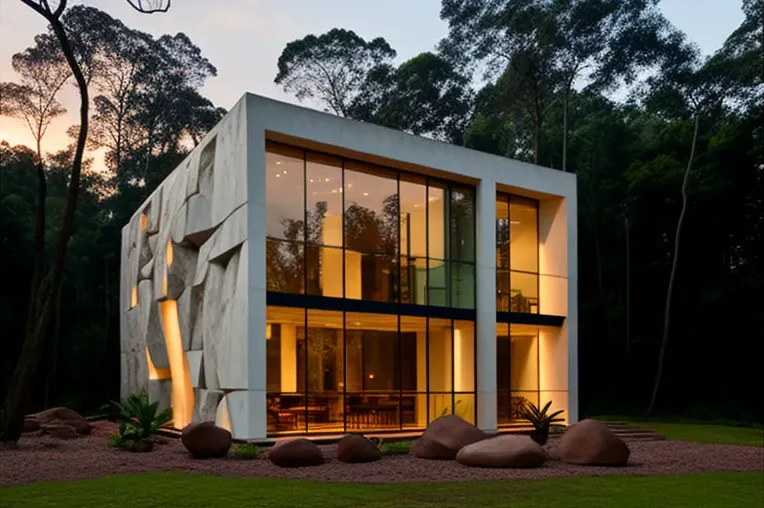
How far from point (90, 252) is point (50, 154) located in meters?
7.92

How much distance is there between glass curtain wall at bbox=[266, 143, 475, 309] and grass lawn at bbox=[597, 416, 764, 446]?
22.1 ft

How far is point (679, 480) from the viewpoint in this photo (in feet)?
39.7

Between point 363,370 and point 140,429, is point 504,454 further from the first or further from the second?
point 140,429

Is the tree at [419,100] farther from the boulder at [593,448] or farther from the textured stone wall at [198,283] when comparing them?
the boulder at [593,448]

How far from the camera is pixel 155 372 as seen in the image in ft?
77.9

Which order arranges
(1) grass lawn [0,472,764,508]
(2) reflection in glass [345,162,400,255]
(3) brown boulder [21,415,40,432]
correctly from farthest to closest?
A: (3) brown boulder [21,415,40,432], (2) reflection in glass [345,162,400,255], (1) grass lawn [0,472,764,508]

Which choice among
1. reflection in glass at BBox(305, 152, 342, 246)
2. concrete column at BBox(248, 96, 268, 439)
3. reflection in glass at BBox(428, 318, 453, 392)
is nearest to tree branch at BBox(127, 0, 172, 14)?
concrete column at BBox(248, 96, 268, 439)

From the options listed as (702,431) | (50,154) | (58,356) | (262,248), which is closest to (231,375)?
(262,248)

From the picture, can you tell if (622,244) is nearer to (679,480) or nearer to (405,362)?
(405,362)

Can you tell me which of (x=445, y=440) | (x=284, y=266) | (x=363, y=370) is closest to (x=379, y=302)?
(x=363, y=370)

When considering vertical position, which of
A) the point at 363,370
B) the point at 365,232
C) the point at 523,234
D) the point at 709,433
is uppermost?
the point at 523,234

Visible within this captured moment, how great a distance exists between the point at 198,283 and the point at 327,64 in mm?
31301

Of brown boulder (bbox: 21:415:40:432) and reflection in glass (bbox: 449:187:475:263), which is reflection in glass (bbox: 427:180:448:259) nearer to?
reflection in glass (bbox: 449:187:475:263)

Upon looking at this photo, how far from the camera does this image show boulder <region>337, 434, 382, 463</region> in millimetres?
13773
